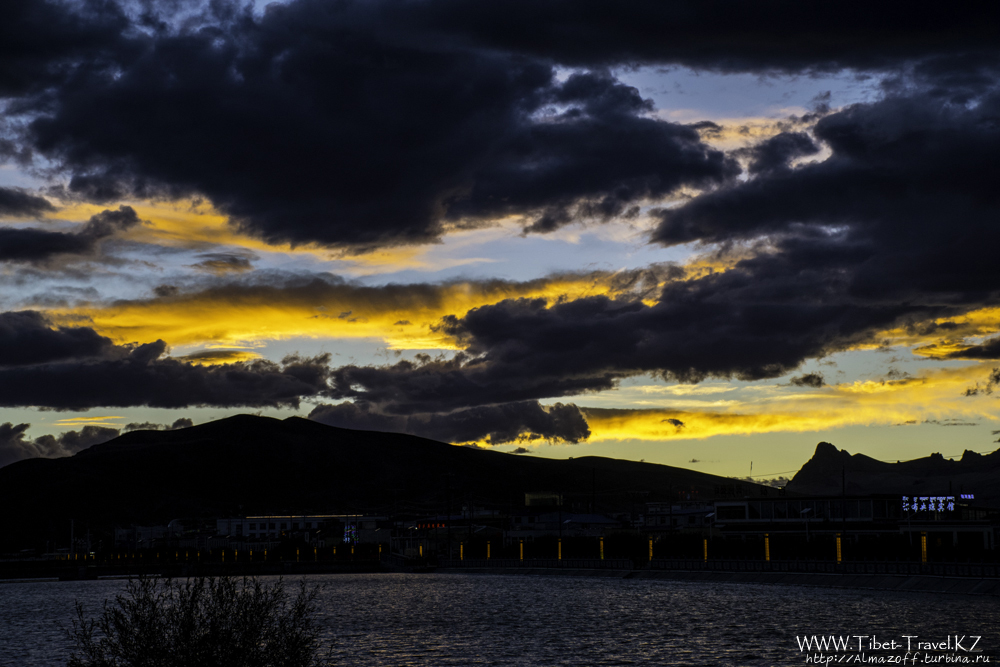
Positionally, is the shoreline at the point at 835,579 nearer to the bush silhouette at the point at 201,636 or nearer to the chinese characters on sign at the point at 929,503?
the chinese characters on sign at the point at 929,503

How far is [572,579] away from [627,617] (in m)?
72.2

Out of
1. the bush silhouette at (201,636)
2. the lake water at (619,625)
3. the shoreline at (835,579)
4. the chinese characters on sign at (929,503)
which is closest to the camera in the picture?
the bush silhouette at (201,636)

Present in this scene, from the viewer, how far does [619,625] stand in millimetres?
99750

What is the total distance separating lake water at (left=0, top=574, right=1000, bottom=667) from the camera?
252ft

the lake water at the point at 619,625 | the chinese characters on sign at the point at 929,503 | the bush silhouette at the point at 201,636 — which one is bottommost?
the lake water at the point at 619,625

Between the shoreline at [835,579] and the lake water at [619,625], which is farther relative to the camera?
the shoreline at [835,579]

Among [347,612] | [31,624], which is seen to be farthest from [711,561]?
[31,624]

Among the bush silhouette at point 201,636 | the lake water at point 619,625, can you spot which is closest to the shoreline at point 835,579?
the lake water at point 619,625

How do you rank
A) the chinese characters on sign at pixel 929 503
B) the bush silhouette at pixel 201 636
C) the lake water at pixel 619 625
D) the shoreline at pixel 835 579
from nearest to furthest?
the bush silhouette at pixel 201 636 → the lake water at pixel 619 625 → the shoreline at pixel 835 579 → the chinese characters on sign at pixel 929 503

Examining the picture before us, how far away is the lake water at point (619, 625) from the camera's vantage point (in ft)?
252

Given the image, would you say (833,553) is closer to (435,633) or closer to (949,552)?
(949,552)

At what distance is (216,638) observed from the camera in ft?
102

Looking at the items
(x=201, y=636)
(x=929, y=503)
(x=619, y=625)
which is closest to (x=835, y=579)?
(x=619, y=625)

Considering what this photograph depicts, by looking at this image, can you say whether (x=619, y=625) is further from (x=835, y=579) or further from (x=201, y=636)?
(x=201, y=636)
